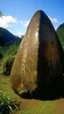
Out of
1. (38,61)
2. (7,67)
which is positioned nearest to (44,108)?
(38,61)

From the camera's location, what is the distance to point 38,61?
8.37m

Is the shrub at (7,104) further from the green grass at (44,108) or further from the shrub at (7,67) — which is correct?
the shrub at (7,67)

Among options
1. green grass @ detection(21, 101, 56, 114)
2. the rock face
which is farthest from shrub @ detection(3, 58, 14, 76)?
green grass @ detection(21, 101, 56, 114)

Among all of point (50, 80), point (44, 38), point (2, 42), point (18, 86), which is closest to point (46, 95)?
point (50, 80)

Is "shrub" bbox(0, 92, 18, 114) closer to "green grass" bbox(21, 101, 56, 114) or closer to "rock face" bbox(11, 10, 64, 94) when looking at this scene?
"green grass" bbox(21, 101, 56, 114)

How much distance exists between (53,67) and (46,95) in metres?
1.05

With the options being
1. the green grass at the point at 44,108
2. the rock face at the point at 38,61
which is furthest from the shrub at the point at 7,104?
the rock face at the point at 38,61

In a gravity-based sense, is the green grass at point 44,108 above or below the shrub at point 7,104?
below

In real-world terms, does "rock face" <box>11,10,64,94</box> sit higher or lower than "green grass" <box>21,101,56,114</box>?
higher

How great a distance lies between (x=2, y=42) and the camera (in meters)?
39.1

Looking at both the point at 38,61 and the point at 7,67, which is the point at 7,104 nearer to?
the point at 38,61

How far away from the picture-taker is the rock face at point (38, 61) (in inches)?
327

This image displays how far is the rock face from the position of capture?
27.3 feet

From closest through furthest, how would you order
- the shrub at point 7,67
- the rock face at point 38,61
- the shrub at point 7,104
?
1. the shrub at point 7,104
2. the rock face at point 38,61
3. the shrub at point 7,67
